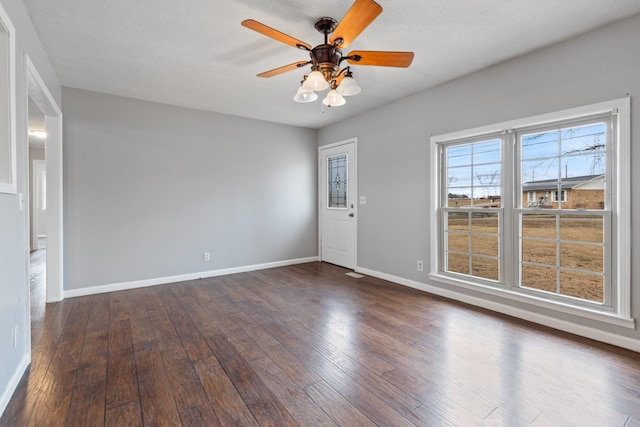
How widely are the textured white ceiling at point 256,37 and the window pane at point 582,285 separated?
203 cm

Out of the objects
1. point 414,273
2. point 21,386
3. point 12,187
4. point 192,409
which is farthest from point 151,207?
point 414,273

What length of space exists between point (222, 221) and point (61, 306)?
207 centimetres

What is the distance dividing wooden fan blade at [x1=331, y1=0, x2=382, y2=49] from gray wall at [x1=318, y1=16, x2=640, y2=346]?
1.87 metres

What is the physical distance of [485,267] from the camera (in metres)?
3.33

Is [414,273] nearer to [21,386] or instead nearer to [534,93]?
[534,93]

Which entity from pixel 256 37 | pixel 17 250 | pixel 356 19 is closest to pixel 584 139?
pixel 356 19

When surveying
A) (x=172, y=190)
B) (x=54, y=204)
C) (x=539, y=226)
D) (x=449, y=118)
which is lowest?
(x=539, y=226)

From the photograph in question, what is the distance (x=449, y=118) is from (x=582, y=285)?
2067 millimetres


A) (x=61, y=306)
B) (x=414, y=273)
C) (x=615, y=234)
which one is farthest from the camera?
(x=414, y=273)

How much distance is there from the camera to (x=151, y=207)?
161 inches

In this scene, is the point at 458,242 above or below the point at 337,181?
below

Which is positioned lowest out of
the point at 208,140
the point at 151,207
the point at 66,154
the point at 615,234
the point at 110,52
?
the point at 615,234

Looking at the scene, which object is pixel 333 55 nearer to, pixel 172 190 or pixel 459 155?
pixel 459 155

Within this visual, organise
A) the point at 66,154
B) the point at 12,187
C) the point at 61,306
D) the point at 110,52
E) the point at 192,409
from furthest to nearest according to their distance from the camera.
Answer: the point at 66,154 → the point at 61,306 → the point at 110,52 → the point at 12,187 → the point at 192,409
